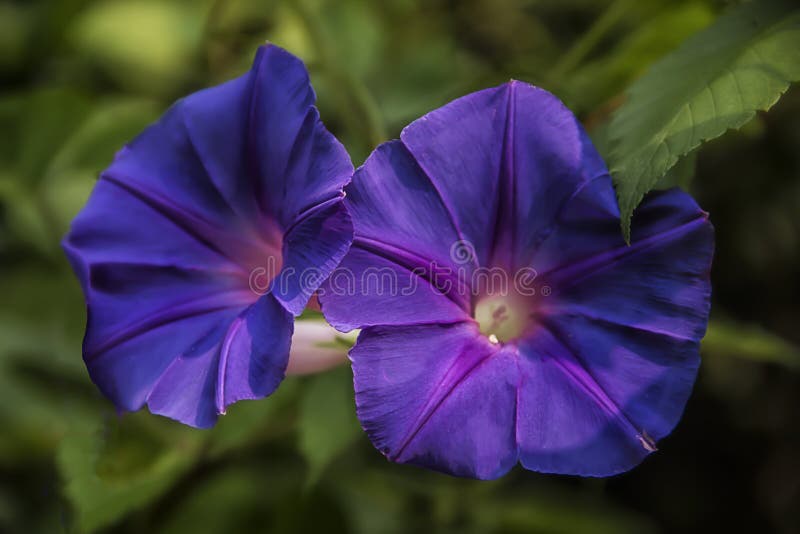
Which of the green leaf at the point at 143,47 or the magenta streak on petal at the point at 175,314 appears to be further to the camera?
the green leaf at the point at 143,47

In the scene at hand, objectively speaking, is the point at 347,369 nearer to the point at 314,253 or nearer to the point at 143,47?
the point at 314,253

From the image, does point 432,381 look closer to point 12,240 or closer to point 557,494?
point 557,494

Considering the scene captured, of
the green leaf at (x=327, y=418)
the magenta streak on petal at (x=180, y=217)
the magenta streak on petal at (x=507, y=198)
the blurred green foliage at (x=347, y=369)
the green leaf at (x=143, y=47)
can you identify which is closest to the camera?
the magenta streak on petal at (x=507, y=198)

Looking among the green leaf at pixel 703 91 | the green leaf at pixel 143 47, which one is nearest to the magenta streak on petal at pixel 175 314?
the green leaf at pixel 703 91

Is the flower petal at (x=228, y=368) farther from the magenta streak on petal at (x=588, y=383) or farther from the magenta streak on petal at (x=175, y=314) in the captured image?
the magenta streak on petal at (x=588, y=383)

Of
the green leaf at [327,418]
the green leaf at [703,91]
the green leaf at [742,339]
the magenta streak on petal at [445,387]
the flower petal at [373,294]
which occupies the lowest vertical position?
the green leaf at [327,418]

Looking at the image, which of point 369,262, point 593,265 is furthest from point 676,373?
point 369,262

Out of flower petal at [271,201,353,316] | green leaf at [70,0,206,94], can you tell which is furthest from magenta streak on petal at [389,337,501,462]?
green leaf at [70,0,206,94]

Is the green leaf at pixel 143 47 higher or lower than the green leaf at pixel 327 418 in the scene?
higher
